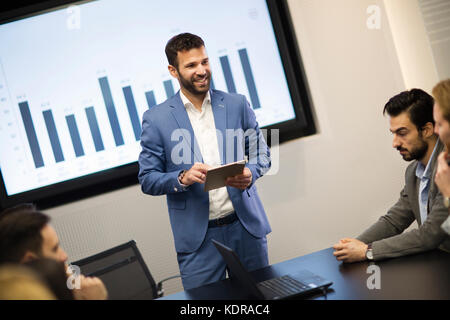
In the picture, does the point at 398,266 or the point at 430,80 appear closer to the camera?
the point at 398,266

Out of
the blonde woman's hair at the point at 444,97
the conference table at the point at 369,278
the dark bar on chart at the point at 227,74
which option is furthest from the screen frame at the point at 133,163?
the blonde woman's hair at the point at 444,97

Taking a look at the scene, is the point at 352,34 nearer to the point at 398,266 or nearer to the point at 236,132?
the point at 236,132

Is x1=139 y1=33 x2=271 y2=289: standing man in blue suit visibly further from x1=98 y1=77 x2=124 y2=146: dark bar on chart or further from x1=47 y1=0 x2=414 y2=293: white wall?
x1=47 y1=0 x2=414 y2=293: white wall

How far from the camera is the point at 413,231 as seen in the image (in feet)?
6.07

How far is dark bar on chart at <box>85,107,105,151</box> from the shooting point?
11.4ft

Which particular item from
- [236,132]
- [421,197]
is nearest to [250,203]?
[236,132]

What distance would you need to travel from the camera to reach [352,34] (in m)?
3.72

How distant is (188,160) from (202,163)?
0.49 feet

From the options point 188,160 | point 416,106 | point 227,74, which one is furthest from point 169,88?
point 416,106

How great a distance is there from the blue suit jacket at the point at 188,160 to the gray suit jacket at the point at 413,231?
676mm

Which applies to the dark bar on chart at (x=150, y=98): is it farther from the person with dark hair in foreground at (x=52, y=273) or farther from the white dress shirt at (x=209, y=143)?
the person with dark hair in foreground at (x=52, y=273)

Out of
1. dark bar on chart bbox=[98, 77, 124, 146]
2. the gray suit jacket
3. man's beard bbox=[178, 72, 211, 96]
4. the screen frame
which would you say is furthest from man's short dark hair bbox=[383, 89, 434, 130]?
dark bar on chart bbox=[98, 77, 124, 146]

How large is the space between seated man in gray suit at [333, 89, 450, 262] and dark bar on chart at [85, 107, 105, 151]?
2079mm

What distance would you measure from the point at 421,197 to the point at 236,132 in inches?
40.8
